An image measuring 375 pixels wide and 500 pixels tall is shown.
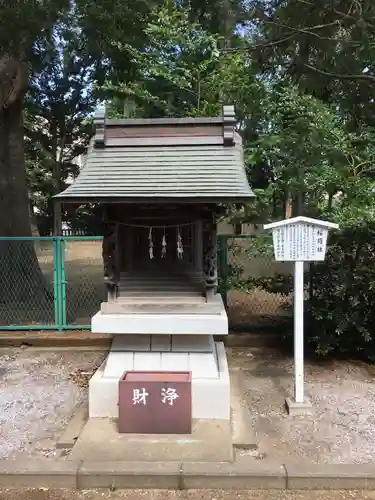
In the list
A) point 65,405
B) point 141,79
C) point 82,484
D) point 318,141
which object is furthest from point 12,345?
point 141,79

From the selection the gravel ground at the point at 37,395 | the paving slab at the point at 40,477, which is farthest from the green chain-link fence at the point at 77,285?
the paving slab at the point at 40,477

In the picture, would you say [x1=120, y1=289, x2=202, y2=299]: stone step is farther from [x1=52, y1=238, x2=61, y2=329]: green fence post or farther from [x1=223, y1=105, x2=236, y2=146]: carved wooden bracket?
[x1=52, y1=238, x2=61, y2=329]: green fence post

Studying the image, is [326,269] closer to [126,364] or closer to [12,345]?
[126,364]

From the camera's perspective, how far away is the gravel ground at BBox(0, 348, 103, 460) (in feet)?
15.5

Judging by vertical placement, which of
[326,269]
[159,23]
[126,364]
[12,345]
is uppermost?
[159,23]

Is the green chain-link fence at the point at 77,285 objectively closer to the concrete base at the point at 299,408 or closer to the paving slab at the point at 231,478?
the concrete base at the point at 299,408

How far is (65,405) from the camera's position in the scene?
577 centimetres

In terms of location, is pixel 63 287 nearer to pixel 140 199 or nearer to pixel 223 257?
pixel 223 257

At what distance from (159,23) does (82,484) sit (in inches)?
370

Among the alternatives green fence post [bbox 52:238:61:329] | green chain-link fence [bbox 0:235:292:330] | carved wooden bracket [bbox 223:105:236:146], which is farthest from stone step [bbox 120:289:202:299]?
green fence post [bbox 52:238:61:329]

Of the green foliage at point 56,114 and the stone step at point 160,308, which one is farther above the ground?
the green foliage at point 56,114

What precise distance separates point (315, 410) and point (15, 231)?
8.01m

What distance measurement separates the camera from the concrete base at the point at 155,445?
422 cm

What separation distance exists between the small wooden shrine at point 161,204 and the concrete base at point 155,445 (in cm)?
127
